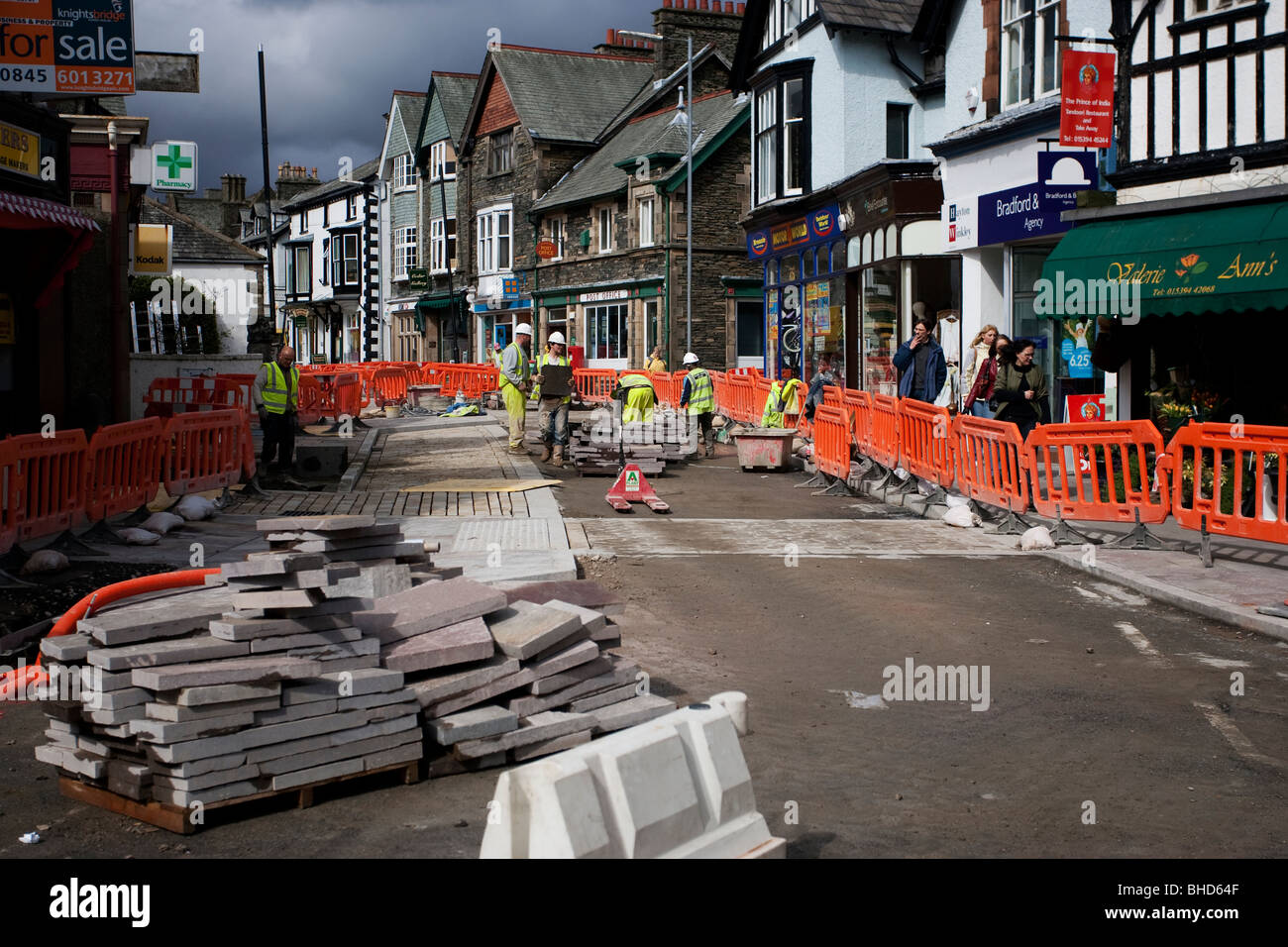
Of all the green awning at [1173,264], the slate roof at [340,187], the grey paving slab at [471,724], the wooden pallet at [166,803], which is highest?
the slate roof at [340,187]

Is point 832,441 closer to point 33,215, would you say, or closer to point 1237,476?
point 1237,476

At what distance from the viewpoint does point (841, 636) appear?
8.52 m

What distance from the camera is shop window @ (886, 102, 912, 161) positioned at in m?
28.2

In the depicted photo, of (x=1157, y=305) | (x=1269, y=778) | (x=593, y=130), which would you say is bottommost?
(x=1269, y=778)

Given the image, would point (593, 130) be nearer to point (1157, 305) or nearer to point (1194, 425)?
point (1157, 305)

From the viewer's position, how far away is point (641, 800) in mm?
3447

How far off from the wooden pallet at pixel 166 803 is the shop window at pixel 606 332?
125 ft

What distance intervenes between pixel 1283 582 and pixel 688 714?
25.3 ft

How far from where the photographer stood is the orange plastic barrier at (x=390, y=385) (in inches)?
1479

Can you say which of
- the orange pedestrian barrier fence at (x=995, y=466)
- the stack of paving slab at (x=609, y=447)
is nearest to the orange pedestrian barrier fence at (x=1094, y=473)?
the orange pedestrian barrier fence at (x=995, y=466)

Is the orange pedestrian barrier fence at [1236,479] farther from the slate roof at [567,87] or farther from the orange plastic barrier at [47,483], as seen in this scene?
the slate roof at [567,87]

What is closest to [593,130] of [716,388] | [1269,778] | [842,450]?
[716,388]

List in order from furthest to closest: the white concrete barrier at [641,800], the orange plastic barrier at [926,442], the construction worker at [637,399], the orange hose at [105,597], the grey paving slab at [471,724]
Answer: the construction worker at [637,399] < the orange plastic barrier at [926,442] < the orange hose at [105,597] < the grey paving slab at [471,724] < the white concrete barrier at [641,800]

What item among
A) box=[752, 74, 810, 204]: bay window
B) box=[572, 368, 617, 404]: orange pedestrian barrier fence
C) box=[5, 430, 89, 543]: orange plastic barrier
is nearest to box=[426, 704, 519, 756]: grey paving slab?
box=[5, 430, 89, 543]: orange plastic barrier
